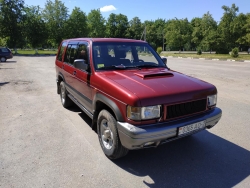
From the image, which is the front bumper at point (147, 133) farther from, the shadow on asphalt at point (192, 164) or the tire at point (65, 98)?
the tire at point (65, 98)

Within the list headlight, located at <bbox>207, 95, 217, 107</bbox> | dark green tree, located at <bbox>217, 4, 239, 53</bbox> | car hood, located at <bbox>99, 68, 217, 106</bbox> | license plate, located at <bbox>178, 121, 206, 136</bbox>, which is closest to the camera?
car hood, located at <bbox>99, 68, 217, 106</bbox>

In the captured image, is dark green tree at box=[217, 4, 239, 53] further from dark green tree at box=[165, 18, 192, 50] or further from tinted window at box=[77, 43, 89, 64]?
tinted window at box=[77, 43, 89, 64]

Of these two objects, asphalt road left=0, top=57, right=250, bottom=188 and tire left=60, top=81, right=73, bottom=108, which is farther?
tire left=60, top=81, right=73, bottom=108

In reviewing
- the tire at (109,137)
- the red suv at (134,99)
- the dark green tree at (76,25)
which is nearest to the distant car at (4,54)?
the red suv at (134,99)

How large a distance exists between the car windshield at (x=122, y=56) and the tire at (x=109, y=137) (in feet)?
3.29

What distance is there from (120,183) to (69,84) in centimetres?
318

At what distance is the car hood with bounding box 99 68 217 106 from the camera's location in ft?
9.05

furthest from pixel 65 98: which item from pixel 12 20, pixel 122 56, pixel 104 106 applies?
pixel 12 20

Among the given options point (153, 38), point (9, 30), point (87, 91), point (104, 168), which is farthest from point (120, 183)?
point (153, 38)

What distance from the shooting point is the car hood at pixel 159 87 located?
276cm

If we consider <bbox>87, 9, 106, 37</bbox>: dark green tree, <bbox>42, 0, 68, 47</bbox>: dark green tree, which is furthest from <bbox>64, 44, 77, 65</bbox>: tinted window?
<bbox>87, 9, 106, 37</bbox>: dark green tree

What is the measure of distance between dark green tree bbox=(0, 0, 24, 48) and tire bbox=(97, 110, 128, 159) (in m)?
41.9

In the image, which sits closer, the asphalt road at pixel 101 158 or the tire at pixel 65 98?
the asphalt road at pixel 101 158

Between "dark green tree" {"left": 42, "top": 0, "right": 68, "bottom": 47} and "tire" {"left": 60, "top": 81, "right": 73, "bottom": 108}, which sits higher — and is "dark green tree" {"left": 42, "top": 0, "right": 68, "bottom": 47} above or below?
above
